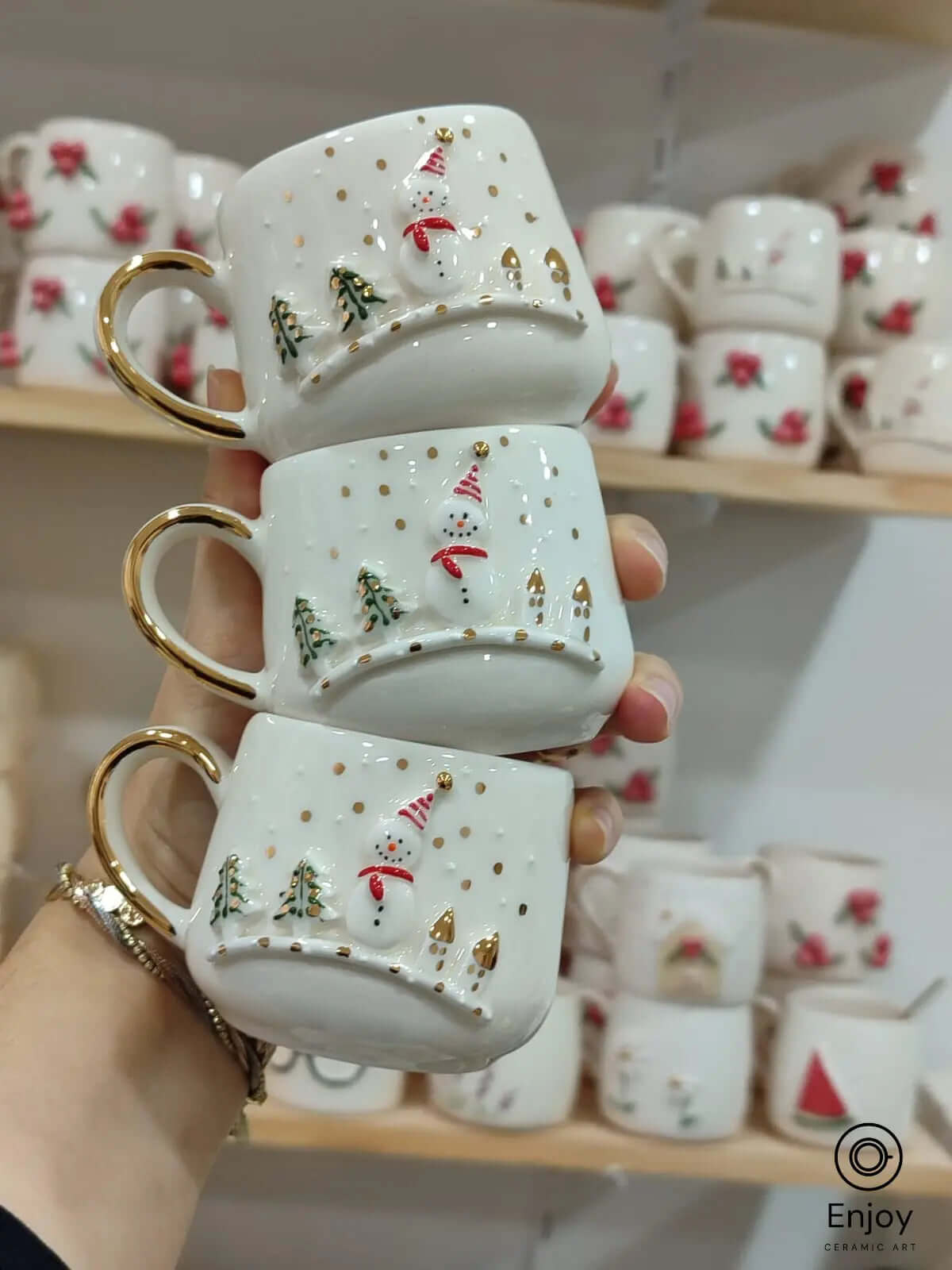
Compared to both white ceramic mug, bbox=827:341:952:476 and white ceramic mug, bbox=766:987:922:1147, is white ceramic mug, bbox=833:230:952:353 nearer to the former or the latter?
white ceramic mug, bbox=827:341:952:476

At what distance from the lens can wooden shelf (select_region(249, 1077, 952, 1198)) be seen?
730mm

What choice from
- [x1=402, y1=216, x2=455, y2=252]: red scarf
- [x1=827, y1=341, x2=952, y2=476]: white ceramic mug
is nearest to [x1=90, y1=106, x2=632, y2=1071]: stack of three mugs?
[x1=402, y1=216, x2=455, y2=252]: red scarf

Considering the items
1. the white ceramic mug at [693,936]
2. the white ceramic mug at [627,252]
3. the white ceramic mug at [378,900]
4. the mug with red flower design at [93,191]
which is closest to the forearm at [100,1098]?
the white ceramic mug at [378,900]

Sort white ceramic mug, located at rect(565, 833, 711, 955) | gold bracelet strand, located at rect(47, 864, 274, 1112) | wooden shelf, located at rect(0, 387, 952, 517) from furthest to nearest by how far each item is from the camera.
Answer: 1. white ceramic mug, located at rect(565, 833, 711, 955)
2. wooden shelf, located at rect(0, 387, 952, 517)
3. gold bracelet strand, located at rect(47, 864, 274, 1112)

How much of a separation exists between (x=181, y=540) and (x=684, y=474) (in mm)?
401

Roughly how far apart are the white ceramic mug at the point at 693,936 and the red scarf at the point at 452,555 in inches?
17.4

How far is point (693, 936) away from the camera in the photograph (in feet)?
2.35

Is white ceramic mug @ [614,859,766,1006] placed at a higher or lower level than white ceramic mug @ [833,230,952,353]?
lower

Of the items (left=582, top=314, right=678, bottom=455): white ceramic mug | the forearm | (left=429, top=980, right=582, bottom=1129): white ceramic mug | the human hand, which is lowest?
(left=429, top=980, right=582, bottom=1129): white ceramic mug

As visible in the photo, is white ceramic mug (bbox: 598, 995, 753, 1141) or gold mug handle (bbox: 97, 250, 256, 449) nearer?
gold mug handle (bbox: 97, 250, 256, 449)

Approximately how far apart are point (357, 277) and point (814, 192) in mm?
636

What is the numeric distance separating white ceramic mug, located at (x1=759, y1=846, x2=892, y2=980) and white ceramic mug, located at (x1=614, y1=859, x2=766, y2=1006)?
9 centimetres

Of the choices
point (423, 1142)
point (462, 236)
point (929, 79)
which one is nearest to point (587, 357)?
point (462, 236)

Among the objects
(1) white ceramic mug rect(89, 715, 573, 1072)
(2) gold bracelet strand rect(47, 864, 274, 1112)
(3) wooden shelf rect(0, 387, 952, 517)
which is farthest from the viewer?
(3) wooden shelf rect(0, 387, 952, 517)
